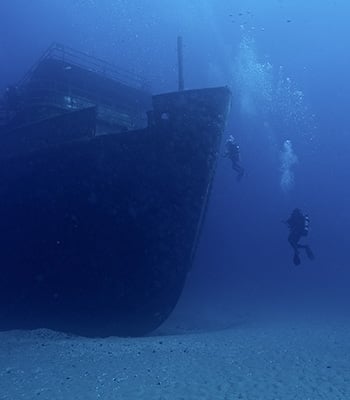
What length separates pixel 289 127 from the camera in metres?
68.4

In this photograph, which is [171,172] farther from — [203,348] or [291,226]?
[291,226]

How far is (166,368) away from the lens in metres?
5.29

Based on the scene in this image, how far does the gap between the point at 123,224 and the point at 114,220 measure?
0.59 ft

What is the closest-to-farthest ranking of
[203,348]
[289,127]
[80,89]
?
[203,348] < [80,89] < [289,127]

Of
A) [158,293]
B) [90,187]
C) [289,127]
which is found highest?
[289,127]

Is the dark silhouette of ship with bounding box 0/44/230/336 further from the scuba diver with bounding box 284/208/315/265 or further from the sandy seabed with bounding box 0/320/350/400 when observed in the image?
the scuba diver with bounding box 284/208/315/265

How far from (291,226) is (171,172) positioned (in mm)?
5065

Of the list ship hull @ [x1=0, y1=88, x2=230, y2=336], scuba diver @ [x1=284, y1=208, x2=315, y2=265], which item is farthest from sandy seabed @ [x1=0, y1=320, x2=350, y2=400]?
scuba diver @ [x1=284, y1=208, x2=315, y2=265]

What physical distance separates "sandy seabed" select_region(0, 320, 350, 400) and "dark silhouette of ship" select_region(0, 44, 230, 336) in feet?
1.88

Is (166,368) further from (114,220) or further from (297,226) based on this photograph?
(297,226)

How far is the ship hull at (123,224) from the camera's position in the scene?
7.15 meters

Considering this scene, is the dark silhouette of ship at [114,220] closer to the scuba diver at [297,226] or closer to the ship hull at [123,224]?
the ship hull at [123,224]

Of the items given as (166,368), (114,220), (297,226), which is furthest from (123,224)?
(297,226)

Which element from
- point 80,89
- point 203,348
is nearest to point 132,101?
point 80,89
